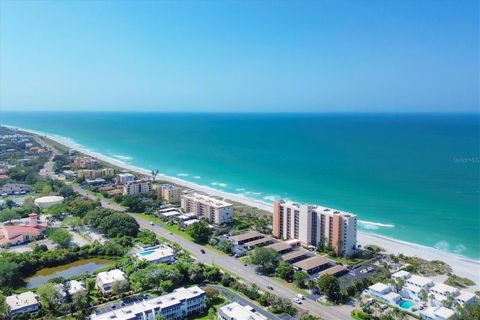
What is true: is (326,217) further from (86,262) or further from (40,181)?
(40,181)

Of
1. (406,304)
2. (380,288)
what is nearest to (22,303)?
(380,288)

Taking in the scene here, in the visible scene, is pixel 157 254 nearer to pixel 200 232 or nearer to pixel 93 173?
pixel 200 232

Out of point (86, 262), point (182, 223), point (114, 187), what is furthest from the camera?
point (114, 187)

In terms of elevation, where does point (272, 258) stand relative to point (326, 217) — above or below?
below

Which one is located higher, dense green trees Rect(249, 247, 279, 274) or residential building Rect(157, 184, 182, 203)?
residential building Rect(157, 184, 182, 203)

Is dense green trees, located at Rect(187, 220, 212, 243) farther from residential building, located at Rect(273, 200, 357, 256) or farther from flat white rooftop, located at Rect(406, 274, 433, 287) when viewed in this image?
flat white rooftop, located at Rect(406, 274, 433, 287)

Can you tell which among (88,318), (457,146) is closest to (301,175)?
(88,318)

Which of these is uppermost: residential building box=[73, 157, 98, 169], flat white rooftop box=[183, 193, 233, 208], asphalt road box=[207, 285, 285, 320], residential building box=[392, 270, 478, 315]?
residential building box=[73, 157, 98, 169]

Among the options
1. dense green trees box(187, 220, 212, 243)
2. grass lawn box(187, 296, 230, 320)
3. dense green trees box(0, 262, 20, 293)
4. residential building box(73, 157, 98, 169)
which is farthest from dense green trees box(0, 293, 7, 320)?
residential building box(73, 157, 98, 169)
